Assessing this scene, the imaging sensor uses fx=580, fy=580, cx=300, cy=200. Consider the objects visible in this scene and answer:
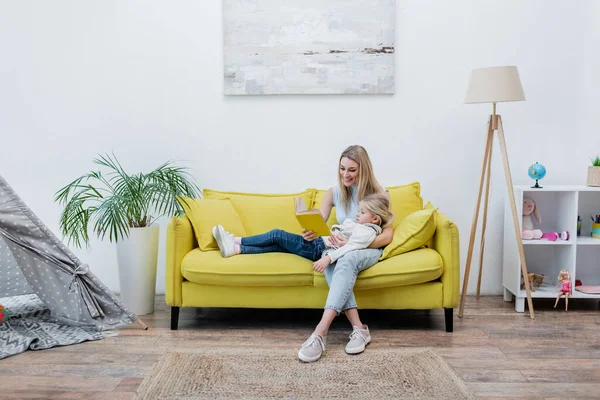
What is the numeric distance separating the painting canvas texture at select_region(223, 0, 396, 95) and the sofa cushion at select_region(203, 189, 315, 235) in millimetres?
730

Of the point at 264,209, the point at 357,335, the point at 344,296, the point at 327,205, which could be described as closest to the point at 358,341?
the point at 357,335

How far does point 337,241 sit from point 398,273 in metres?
0.37

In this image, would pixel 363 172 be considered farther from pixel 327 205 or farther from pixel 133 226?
pixel 133 226

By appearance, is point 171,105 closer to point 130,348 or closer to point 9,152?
point 9,152

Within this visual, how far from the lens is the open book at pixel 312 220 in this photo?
2.98 m

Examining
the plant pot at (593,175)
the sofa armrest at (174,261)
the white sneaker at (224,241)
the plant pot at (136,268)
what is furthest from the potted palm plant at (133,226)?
the plant pot at (593,175)

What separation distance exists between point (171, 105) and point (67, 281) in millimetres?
1467

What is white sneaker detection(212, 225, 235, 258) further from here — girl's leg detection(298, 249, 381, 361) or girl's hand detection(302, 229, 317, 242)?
girl's leg detection(298, 249, 381, 361)

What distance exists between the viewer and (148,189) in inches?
138

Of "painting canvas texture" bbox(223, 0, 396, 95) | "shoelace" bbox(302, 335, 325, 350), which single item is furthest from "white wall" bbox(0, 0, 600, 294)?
"shoelace" bbox(302, 335, 325, 350)

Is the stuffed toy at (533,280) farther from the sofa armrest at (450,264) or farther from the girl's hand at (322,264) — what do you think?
the girl's hand at (322,264)

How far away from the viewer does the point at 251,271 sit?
312cm

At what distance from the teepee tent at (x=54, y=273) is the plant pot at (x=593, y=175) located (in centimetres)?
291

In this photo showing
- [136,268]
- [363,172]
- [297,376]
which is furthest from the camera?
[136,268]
